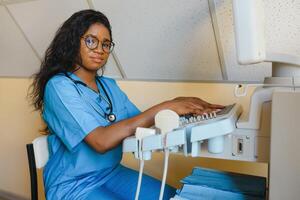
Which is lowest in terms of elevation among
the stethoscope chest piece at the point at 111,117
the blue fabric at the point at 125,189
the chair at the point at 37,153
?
the blue fabric at the point at 125,189

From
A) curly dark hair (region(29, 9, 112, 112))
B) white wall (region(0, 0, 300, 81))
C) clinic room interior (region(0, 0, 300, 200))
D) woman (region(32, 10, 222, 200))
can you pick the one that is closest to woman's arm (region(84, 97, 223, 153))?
woman (region(32, 10, 222, 200))

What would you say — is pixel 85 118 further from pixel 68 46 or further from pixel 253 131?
pixel 253 131

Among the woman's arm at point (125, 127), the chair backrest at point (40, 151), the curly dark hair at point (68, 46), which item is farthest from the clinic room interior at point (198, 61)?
the chair backrest at point (40, 151)

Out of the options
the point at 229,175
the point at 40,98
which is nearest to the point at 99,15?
the point at 40,98

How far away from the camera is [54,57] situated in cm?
123

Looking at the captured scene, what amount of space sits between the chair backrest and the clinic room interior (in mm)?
380

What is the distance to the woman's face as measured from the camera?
1170 mm

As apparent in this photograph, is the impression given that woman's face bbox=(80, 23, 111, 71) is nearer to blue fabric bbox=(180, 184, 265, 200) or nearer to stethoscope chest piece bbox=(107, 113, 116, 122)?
stethoscope chest piece bbox=(107, 113, 116, 122)

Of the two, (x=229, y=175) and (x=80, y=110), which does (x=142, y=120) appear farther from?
(x=229, y=175)

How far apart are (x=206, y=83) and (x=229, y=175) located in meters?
0.60

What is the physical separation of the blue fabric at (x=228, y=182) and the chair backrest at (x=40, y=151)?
593 mm

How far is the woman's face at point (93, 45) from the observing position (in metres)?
1.17

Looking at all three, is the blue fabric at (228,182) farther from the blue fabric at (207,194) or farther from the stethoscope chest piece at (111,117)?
the stethoscope chest piece at (111,117)

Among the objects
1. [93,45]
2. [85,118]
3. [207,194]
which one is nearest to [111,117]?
[85,118]
